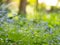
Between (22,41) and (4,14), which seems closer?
(22,41)

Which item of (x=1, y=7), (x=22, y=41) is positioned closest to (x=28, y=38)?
(x=22, y=41)

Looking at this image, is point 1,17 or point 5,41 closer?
point 5,41

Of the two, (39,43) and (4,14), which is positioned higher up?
(4,14)

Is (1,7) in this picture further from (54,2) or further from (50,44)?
(54,2)

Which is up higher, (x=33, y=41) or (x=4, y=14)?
(x=4, y=14)

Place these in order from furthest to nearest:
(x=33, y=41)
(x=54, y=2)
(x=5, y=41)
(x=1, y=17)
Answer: (x=54, y=2), (x=1, y=17), (x=33, y=41), (x=5, y=41)

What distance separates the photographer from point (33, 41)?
4359mm

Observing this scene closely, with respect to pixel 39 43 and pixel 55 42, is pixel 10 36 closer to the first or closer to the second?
pixel 39 43

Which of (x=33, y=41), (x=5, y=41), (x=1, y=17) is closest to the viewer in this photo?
(x=5, y=41)

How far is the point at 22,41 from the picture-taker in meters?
4.19

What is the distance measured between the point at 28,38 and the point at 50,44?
464mm

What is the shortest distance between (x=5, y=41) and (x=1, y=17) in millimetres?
803

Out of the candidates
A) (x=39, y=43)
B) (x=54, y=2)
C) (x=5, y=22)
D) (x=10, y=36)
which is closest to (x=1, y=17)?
(x=5, y=22)

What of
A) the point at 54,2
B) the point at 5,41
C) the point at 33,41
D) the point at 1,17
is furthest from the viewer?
the point at 54,2
